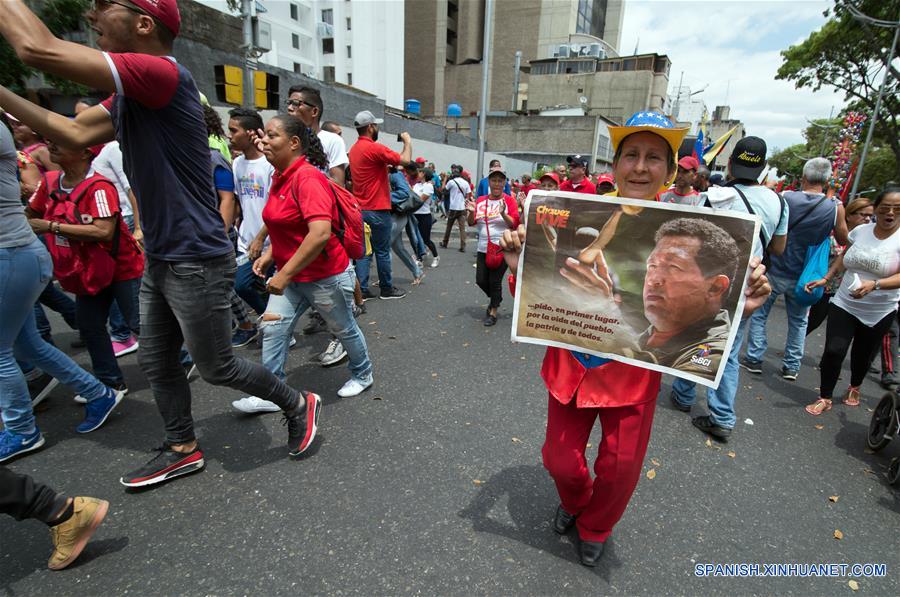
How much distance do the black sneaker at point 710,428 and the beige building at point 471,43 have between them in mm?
52750

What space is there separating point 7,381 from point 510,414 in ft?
10.5

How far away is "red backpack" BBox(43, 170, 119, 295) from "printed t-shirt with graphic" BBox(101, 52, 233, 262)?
1198 mm

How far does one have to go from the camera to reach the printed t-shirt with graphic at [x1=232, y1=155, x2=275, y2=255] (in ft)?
13.2

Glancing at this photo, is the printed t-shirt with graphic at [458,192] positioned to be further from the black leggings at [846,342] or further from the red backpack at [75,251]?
the red backpack at [75,251]

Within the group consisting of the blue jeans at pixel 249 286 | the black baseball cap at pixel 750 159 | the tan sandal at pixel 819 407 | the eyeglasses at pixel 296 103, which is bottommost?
the tan sandal at pixel 819 407

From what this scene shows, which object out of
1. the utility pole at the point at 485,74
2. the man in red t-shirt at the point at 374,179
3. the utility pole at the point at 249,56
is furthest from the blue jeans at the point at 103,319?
the utility pole at the point at 485,74

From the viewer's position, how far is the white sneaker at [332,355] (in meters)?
4.29

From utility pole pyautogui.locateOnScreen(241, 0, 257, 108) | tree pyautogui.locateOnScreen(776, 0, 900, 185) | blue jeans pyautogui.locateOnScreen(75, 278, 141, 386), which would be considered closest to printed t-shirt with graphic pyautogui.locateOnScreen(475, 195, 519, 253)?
blue jeans pyautogui.locateOnScreen(75, 278, 141, 386)

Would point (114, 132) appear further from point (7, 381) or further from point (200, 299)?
point (7, 381)

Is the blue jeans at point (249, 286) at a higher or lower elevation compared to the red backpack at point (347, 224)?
lower

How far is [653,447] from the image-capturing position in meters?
3.19

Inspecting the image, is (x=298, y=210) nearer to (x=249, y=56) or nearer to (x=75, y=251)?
(x=75, y=251)

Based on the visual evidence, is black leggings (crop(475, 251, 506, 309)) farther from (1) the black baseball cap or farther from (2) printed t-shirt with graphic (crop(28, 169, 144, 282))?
(2) printed t-shirt with graphic (crop(28, 169, 144, 282))

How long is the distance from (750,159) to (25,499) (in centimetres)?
453
